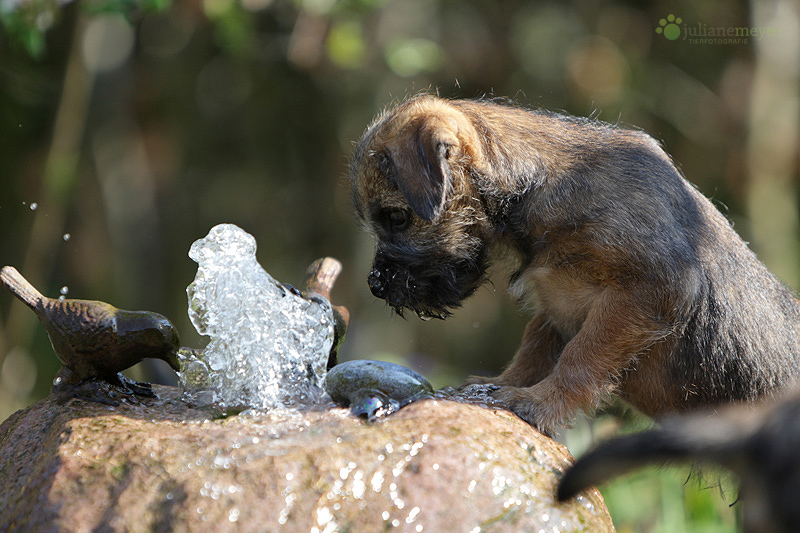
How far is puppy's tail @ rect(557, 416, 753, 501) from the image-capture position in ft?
7.42

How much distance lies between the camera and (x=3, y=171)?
997 cm

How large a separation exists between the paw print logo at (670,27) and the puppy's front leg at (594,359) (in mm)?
7215

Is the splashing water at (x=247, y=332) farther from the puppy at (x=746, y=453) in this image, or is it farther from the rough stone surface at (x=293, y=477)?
the puppy at (x=746, y=453)

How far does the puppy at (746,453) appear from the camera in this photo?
6.86 ft

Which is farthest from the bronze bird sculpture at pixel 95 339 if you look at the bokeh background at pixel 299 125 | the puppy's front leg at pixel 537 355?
the bokeh background at pixel 299 125

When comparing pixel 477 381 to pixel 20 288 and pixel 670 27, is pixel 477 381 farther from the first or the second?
pixel 670 27

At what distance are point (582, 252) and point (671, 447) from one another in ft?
5.03

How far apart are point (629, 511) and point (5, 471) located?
438cm

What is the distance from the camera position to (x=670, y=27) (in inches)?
380

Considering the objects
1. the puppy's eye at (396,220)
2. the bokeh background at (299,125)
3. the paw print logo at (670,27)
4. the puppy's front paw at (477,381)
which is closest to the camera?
the puppy's eye at (396,220)

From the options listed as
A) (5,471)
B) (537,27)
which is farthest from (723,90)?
(5,471)

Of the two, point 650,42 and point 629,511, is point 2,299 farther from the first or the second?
point 650,42

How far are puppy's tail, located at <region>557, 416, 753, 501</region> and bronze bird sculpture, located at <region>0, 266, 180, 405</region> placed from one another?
6.56 ft

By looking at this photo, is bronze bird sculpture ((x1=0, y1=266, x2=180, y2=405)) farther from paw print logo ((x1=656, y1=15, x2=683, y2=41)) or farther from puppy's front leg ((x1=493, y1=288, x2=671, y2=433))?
paw print logo ((x1=656, y1=15, x2=683, y2=41))
